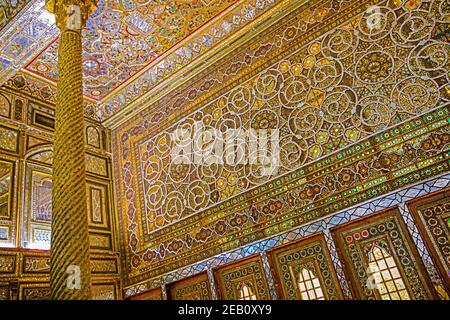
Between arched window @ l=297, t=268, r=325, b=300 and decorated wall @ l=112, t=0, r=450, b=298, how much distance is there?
158mm

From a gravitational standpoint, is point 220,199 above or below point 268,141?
below

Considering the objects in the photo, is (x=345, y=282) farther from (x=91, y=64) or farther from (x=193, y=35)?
(x=91, y=64)

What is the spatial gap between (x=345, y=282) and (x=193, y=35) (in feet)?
13.6

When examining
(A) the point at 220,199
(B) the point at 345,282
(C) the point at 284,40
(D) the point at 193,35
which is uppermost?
(D) the point at 193,35

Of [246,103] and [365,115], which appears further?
[246,103]

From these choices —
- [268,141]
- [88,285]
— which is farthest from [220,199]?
[88,285]

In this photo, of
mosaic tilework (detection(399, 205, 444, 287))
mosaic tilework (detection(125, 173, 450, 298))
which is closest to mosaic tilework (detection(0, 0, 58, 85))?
mosaic tilework (detection(125, 173, 450, 298))

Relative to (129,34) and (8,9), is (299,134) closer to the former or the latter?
(129,34)

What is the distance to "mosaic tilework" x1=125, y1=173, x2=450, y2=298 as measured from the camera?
3.70 meters

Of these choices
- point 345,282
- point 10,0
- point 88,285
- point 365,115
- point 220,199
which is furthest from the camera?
point 220,199

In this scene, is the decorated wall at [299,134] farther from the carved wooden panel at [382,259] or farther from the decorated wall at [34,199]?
the decorated wall at [34,199]

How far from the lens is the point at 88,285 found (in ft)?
8.70

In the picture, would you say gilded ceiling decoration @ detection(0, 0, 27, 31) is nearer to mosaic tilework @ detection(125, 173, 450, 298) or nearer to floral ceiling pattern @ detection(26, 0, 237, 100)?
floral ceiling pattern @ detection(26, 0, 237, 100)
